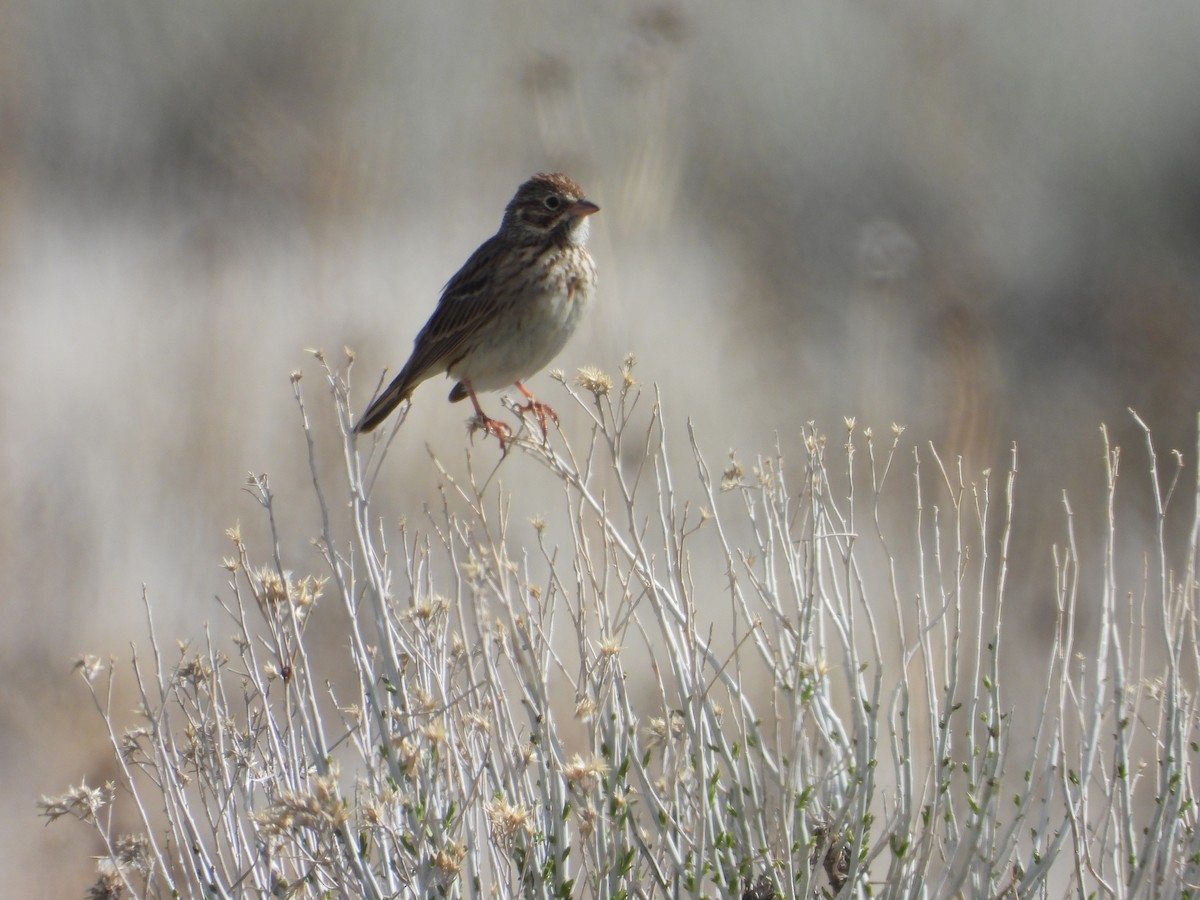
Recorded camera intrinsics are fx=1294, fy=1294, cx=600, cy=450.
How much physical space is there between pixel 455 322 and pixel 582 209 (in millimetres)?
470

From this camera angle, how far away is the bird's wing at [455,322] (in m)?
3.56

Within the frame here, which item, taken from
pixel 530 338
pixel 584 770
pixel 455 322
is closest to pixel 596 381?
pixel 584 770

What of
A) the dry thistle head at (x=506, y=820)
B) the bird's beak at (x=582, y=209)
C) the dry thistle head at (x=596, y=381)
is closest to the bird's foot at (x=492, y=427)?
the bird's beak at (x=582, y=209)

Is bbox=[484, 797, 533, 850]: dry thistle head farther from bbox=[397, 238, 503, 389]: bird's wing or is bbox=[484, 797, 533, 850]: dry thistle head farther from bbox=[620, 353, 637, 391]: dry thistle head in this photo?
bbox=[397, 238, 503, 389]: bird's wing

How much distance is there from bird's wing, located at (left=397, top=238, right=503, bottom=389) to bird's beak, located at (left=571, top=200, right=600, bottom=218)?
0.80 ft

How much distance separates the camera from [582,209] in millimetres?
3574

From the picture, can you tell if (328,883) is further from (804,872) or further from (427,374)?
(427,374)

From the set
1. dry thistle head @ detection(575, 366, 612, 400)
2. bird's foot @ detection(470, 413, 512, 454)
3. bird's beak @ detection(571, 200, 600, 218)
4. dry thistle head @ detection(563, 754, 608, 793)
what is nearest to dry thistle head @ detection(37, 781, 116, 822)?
dry thistle head @ detection(563, 754, 608, 793)

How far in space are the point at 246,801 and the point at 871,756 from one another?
3.24 feet

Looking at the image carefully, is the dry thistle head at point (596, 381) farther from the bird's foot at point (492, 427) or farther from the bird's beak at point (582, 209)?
the bird's beak at point (582, 209)

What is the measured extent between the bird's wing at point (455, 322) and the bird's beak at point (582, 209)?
0.80 ft

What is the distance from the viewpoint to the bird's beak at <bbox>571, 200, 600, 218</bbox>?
11.6 feet

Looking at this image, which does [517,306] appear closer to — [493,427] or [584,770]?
[493,427]

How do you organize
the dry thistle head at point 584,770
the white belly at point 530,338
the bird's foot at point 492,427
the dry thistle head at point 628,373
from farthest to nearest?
the white belly at point 530,338, the bird's foot at point 492,427, the dry thistle head at point 628,373, the dry thistle head at point 584,770
